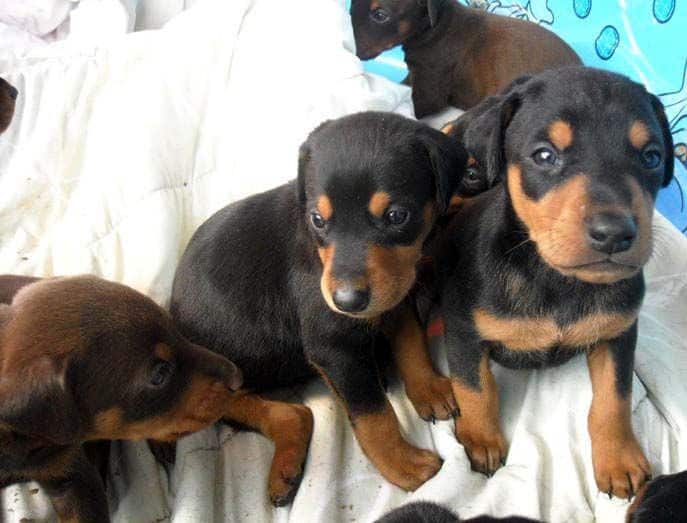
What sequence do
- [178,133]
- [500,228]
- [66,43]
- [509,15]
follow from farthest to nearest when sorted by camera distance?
[509,15]
[66,43]
[178,133]
[500,228]

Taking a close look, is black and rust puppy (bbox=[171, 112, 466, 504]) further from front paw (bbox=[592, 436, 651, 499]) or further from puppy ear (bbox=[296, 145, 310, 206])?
front paw (bbox=[592, 436, 651, 499])

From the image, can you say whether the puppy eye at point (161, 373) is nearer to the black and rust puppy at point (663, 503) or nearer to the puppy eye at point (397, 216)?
the puppy eye at point (397, 216)

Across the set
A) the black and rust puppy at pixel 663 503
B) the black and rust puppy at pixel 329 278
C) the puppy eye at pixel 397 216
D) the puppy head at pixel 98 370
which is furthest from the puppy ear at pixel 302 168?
the black and rust puppy at pixel 663 503

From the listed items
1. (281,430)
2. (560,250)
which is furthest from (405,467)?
(560,250)

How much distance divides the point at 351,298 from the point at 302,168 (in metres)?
0.57

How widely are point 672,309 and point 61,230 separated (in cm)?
281

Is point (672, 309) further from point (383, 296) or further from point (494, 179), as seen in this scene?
point (383, 296)

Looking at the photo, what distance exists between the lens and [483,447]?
2.62 meters

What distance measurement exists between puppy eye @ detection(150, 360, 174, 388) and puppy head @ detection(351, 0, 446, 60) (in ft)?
8.94

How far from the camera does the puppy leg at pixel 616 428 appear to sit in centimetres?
242

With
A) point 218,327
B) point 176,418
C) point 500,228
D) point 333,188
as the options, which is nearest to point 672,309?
point 500,228

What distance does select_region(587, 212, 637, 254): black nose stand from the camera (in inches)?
72.6

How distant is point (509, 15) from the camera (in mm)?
4891

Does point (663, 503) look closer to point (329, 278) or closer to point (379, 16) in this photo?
point (329, 278)
